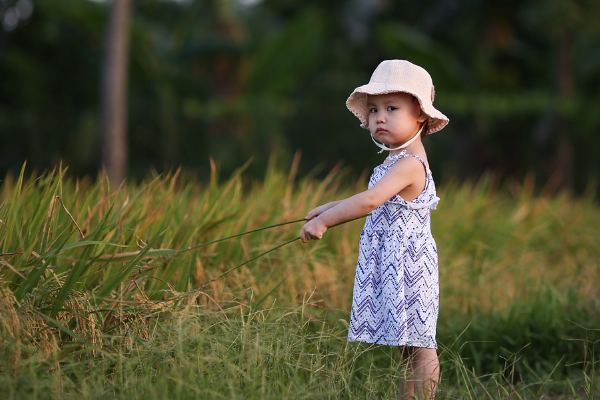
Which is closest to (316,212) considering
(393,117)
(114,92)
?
(393,117)

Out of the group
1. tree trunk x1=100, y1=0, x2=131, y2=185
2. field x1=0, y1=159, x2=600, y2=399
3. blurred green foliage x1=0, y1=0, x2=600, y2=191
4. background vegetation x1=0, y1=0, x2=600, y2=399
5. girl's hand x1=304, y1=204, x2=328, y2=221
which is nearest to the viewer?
field x1=0, y1=159, x2=600, y2=399

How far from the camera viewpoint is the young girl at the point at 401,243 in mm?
3123

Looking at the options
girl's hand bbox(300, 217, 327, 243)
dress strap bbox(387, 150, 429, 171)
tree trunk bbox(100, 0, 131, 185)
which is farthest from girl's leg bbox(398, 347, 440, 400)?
tree trunk bbox(100, 0, 131, 185)

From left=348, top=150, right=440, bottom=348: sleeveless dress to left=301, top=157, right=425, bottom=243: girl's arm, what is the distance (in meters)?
0.09

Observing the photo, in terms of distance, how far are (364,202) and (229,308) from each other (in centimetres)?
64

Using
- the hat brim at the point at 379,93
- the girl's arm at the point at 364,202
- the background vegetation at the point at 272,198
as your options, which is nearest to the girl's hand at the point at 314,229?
the girl's arm at the point at 364,202

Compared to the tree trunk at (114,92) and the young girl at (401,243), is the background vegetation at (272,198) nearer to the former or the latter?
the young girl at (401,243)

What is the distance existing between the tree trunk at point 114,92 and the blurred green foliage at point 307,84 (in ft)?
6.74

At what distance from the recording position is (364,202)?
3.00 metres

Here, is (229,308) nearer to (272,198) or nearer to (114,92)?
(272,198)

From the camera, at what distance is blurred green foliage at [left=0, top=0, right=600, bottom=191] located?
15477 mm

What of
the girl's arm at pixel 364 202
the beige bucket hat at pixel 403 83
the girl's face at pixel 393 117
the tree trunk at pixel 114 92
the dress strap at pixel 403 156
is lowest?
the tree trunk at pixel 114 92

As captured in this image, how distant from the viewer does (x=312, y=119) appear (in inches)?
644

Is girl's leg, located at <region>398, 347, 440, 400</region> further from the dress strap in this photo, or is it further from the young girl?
the dress strap
